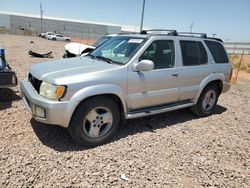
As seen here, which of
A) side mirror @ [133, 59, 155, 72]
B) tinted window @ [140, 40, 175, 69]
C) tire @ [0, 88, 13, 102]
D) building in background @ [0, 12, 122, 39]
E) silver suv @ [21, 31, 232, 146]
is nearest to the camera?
silver suv @ [21, 31, 232, 146]

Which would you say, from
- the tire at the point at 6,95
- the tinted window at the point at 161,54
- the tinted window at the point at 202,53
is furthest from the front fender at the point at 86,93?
the tire at the point at 6,95

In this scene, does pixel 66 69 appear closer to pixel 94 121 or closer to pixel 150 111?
pixel 94 121

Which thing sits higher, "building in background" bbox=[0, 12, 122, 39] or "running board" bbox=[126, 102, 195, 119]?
"running board" bbox=[126, 102, 195, 119]

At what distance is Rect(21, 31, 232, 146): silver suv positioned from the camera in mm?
3299

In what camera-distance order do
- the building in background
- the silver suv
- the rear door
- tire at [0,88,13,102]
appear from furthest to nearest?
1. the building in background
2. tire at [0,88,13,102]
3. the rear door
4. the silver suv

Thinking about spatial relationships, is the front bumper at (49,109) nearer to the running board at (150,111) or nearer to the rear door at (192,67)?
the running board at (150,111)

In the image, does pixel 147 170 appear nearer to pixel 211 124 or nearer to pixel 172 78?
pixel 172 78

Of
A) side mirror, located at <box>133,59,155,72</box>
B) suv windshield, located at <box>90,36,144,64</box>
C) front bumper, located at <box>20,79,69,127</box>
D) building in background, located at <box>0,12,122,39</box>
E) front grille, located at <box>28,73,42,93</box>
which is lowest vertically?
building in background, located at <box>0,12,122,39</box>

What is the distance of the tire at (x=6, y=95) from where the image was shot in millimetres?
5312

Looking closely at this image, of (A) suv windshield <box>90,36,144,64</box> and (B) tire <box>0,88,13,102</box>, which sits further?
(B) tire <box>0,88,13,102</box>

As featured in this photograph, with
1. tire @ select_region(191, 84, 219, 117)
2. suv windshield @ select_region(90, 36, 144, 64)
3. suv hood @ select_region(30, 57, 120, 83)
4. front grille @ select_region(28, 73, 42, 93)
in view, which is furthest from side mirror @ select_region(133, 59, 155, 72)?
tire @ select_region(191, 84, 219, 117)

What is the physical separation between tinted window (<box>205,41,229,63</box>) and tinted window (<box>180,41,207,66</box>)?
1.01ft

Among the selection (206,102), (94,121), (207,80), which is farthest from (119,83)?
(206,102)

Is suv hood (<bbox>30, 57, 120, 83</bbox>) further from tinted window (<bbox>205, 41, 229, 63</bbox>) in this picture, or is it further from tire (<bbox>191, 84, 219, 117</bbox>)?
tinted window (<bbox>205, 41, 229, 63</bbox>)
